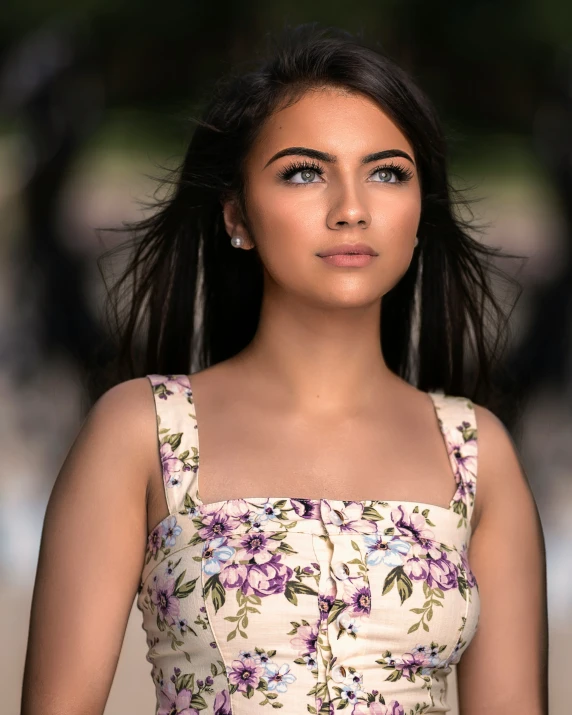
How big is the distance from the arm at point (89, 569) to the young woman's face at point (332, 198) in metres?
0.37

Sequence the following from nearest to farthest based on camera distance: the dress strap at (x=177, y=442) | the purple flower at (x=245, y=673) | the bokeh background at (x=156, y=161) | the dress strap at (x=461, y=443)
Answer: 1. the purple flower at (x=245, y=673)
2. the dress strap at (x=177, y=442)
3. the dress strap at (x=461, y=443)
4. the bokeh background at (x=156, y=161)

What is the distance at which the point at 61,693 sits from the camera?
83.2 inches

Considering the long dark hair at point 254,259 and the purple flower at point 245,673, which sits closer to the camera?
the purple flower at point 245,673

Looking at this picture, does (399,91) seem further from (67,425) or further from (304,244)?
(67,425)

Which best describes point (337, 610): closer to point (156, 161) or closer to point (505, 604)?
point (505, 604)

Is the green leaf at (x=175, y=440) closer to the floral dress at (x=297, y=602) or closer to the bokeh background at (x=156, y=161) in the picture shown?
the floral dress at (x=297, y=602)

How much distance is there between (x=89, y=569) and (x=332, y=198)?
68cm

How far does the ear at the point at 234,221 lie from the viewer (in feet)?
7.84

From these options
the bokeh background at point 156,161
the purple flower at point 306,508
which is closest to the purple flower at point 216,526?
the purple flower at point 306,508

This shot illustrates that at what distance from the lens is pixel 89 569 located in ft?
7.00

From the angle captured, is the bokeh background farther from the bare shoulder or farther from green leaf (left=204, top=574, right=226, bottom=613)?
green leaf (left=204, top=574, right=226, bottom=613)

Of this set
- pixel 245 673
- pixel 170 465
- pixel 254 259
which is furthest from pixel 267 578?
pixel 254 259

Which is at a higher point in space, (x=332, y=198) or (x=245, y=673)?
(x=332, y=198)

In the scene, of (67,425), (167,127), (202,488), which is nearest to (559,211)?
(167,127)
